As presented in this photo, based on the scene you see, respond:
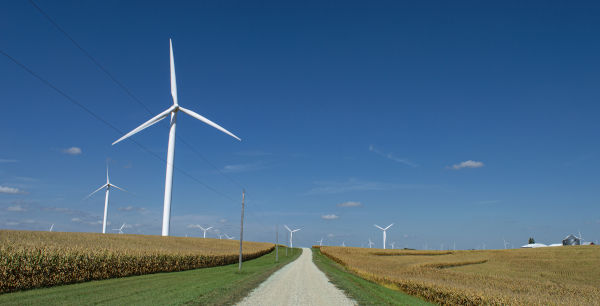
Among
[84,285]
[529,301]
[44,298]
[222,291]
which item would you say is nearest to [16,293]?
[44,298]

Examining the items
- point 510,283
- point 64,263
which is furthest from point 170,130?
point 510,283

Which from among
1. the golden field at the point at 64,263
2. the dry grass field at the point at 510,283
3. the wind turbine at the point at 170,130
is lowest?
the dry grass field at the point at 510,283

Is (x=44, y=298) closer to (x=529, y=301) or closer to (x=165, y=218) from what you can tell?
(x=529, y=301)

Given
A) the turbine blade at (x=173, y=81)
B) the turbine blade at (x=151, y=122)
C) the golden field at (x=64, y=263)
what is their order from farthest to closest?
the turbine blade at (x=173, y=81)
the turbine blade at (x=151, y=122)
the golden field at (x=64, y=263)

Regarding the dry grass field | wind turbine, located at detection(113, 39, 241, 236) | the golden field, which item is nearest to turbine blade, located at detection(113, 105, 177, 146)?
wind turbine, located at detection(113, 39, 241, 236)

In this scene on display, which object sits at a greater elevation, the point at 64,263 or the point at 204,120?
the point at 204,120

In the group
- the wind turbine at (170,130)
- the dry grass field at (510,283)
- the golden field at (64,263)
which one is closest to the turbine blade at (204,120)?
the wind turbine at (170,130)

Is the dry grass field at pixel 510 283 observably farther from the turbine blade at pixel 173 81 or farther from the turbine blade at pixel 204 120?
the turbine blade at pixel 173 81

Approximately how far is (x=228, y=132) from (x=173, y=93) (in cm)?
1324

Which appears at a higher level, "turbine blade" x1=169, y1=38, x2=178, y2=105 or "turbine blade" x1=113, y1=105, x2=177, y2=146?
"turbine blade" x1=169, y1=38, x2=178, y2=105

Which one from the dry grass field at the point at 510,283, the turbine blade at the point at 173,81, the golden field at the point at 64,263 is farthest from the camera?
the turbine blade at the point at 173,81

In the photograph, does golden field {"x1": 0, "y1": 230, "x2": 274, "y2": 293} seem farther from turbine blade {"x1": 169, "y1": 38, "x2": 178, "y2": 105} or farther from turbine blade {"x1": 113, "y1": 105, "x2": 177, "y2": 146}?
turbine blade {"x1": 169, "y1": 38, "x2": 178, "y2": 105}

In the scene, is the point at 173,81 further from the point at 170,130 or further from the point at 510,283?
the point at 510,283

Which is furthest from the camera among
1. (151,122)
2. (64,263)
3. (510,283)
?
(151,122)
